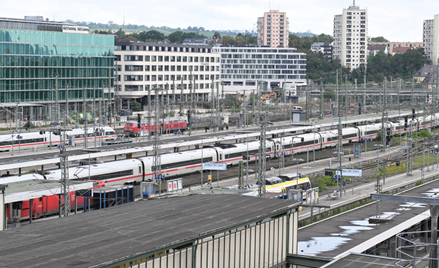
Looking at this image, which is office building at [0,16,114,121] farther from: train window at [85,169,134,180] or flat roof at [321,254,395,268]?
flat roof at [321,254,395,268]

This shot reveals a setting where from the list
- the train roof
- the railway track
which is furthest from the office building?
the train roof

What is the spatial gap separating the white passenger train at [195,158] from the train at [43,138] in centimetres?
60

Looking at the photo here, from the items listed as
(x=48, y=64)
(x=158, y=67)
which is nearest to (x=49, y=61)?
(x=48, y=64)

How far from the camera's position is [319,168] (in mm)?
64500

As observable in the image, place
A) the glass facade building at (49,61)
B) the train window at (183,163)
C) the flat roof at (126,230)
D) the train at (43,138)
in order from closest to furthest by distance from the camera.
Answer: the flat roof at (126,230) < the train window at (183,163) < the train at (43,138) < the glass facade building at (49,61)

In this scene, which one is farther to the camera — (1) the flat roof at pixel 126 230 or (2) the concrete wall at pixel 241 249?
(2) the concrete wall at pixel 241 249

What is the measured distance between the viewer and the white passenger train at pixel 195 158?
48.6 metres

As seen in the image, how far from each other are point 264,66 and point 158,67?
62711mm

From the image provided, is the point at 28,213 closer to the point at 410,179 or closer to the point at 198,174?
the point at 198,174

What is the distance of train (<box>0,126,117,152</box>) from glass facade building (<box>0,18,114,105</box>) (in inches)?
465

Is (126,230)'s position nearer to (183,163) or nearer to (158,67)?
(183,163)

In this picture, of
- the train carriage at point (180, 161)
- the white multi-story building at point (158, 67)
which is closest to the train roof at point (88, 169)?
the train carriage at point (180, 161)

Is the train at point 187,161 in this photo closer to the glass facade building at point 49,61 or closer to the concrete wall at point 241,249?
the concrete wall at point 241,249

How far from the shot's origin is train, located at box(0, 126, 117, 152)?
64319 millimetres
